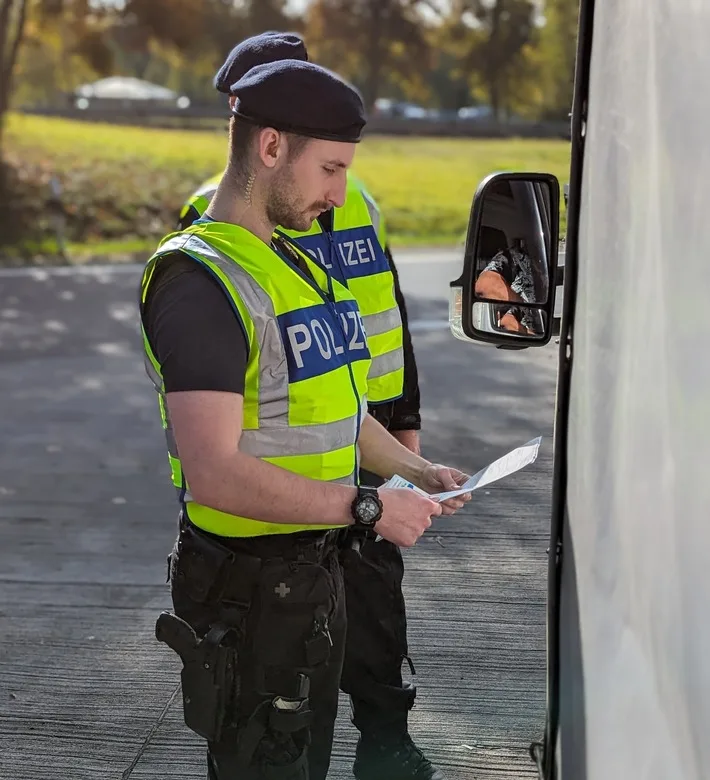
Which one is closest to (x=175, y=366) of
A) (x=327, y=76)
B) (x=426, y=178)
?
(x=327, y=76)

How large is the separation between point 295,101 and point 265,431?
59 centimetres

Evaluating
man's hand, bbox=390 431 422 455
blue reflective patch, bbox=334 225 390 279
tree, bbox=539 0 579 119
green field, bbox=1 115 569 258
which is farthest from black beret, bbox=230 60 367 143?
tree, bbox=539 0 579 119

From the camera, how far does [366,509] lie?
196 centimetres

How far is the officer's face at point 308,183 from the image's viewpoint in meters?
1.93

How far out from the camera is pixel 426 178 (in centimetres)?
2847

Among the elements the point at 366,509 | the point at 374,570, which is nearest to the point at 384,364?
the point at 374,570

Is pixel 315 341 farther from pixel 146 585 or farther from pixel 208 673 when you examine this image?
pixel 146 585

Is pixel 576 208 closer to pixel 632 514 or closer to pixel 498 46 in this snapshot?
pixel 632 514

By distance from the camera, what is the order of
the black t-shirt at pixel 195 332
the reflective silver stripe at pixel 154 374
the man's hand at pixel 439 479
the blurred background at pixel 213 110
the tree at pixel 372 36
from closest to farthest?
the black t-shirt at pixel 195 332 → the reflective silver stripe at pixel 154 374 → the man's hand at pixel 439 479 → the blurred background at pixel 213 110 → the tree at pixel 372 36

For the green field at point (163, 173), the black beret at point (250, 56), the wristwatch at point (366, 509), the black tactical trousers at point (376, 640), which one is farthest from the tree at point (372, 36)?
the wristwatch at point (366, 509)

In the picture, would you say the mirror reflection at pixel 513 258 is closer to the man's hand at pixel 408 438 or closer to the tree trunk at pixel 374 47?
the man's hand at pixel 408 438

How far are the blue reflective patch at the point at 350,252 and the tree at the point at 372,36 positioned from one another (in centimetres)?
4322

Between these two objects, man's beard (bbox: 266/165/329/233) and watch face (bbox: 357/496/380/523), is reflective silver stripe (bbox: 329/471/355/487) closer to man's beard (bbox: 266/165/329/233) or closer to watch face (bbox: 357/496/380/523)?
watch face (bbox: 357/496/380/523)

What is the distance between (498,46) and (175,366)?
4229 centimetres
